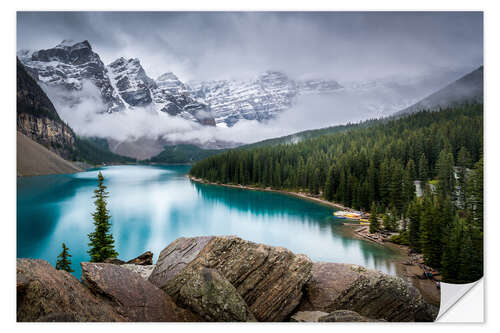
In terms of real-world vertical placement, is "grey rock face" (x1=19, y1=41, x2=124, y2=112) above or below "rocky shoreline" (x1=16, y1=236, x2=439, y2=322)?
above

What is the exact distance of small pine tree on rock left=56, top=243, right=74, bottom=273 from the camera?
4555mm

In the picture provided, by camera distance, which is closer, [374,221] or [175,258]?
[175,258]

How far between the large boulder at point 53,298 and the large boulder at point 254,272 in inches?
28.2

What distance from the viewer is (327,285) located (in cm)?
367

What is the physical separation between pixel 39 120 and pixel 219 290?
5526 millimetres

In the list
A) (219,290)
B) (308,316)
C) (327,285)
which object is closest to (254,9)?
(219,290)

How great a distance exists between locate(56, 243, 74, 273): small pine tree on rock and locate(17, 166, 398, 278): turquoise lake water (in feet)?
0.38

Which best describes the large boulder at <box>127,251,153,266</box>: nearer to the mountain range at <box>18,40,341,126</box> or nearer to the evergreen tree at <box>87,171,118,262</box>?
the evergreen tree at <box>87,171,118,262</box>

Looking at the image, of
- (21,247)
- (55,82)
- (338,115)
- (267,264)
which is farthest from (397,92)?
(55,82)

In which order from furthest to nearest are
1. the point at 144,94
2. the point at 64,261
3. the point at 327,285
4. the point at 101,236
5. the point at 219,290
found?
the point at 144,94 → the point at 101,236 → the point at 64,261 → the point at 327,285 → the point at 219,290

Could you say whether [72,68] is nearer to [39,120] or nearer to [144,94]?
[39,120]

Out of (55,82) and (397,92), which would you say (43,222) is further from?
(397,92)

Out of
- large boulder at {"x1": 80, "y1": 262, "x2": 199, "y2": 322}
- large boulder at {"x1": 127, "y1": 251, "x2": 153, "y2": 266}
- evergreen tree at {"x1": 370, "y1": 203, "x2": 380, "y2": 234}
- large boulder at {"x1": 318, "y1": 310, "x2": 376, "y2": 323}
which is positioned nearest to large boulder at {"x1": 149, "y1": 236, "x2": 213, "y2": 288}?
large boulder at {"x1": 80, "y1": 262, "x2": 199, "y2": 322}

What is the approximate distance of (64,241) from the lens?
5219mm
